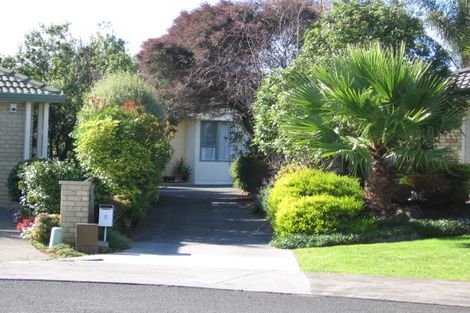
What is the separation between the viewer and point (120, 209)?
1443cm

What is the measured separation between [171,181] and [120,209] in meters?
17.8

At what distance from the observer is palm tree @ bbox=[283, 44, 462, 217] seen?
13938 millimetres

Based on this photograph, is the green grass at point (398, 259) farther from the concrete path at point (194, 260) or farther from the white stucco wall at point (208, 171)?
the white stucco wall at point (208, 171)

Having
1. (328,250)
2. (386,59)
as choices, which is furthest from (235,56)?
(328,250)

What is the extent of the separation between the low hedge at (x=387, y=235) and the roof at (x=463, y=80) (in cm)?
416

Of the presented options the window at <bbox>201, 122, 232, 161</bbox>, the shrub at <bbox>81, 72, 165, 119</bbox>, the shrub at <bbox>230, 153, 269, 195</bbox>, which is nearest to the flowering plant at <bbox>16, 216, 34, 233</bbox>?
the shrub at <bbox>81, 72, 165, 119</bbox>

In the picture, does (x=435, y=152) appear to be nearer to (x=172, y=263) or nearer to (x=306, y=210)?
(x=306, y=210)

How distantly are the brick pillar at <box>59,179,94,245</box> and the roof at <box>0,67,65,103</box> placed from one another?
588 cm

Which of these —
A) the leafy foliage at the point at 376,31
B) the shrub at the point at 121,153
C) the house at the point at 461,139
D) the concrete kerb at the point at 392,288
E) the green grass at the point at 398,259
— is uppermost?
the leafy foliage at the point at 376,31

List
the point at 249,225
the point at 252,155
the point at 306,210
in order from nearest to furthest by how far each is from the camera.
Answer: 1. the point at 306,210
2. the point at 249,225
3. the point at 252,155

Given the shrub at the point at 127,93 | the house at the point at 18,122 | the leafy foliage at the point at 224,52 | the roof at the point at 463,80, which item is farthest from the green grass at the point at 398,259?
the house at the point at 18,122

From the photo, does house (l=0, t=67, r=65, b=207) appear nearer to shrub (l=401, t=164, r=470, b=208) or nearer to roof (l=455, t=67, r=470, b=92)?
shrub (l=401, t=164, r=470, b=208)

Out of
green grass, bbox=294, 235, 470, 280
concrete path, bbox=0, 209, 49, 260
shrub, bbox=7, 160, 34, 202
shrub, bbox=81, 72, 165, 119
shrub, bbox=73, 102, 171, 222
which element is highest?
shrub, bbox=81, 72, 165, 119

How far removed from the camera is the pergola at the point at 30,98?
59.0 ft
